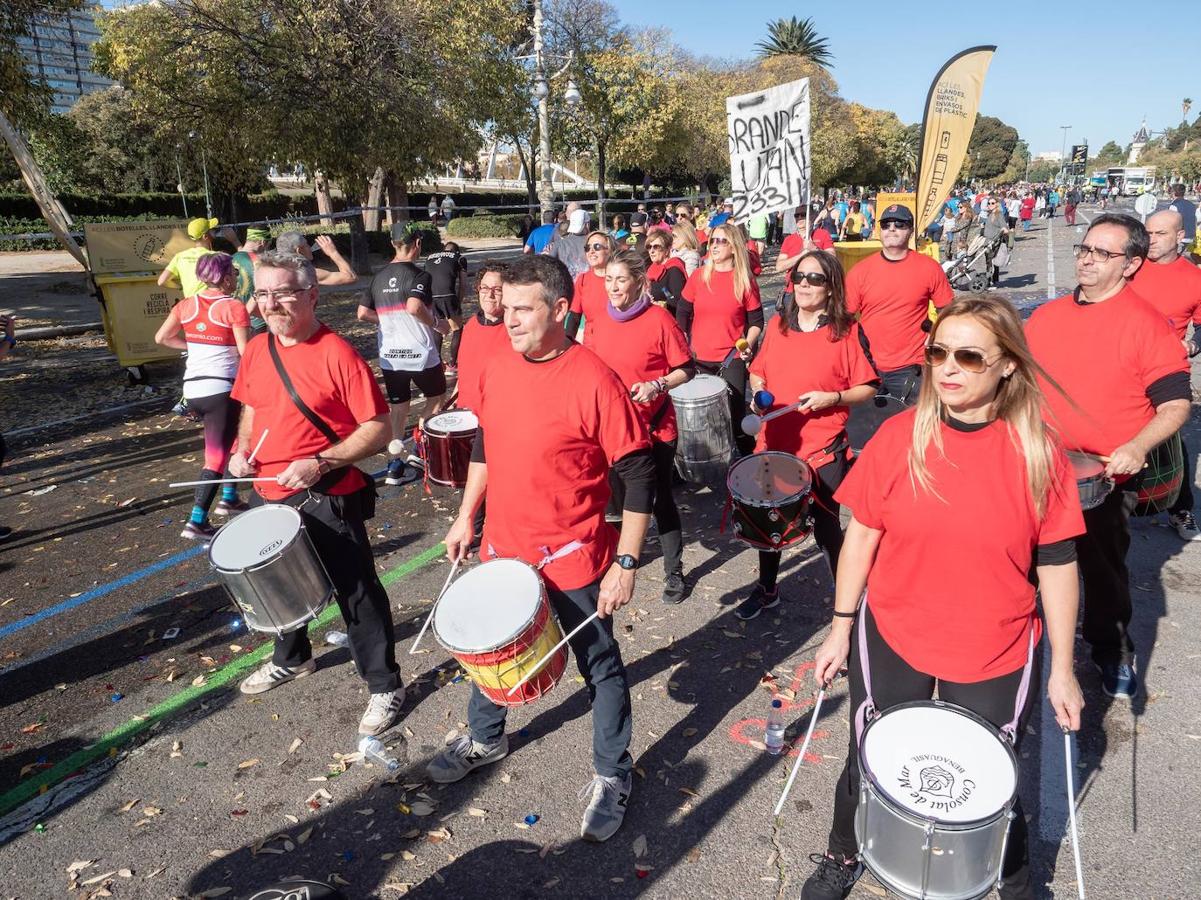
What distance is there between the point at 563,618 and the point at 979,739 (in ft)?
4.94

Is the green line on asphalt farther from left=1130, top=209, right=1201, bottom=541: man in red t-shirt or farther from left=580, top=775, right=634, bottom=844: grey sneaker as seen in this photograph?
left=1130, top=209, right=1201, bottom=541: man in red t-shirt

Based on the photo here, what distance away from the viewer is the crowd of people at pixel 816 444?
2.29 m

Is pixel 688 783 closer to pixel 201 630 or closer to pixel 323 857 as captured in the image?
pixel 323 857

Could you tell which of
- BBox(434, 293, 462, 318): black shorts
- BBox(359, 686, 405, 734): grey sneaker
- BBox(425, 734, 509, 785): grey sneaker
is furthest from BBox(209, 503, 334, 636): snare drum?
BBox(434, 293, 462, 318): black shorts

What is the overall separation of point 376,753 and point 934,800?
2.52 m

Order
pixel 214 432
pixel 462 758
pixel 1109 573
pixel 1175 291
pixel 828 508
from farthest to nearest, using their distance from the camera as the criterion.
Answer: pixel 214 432 < pixel 1175 291 < pixel 828 508 < pixel 1109 573 < pixel 462 758

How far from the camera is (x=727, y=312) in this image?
6.12 m

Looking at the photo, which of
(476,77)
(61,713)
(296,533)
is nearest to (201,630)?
(61,713)

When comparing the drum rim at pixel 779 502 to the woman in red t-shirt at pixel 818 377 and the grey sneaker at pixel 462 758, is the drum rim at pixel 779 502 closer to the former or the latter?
the woman in red t-shirt at pixel 818 377

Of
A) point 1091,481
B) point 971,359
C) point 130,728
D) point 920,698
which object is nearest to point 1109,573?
point 1091,481

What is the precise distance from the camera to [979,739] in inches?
87.4

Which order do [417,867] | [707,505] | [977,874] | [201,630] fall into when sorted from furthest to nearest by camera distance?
[707,505]
[201,630]
[417,867]
[977,874]

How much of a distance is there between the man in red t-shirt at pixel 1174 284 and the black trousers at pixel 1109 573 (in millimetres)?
1499

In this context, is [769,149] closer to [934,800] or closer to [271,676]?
[271,676]
